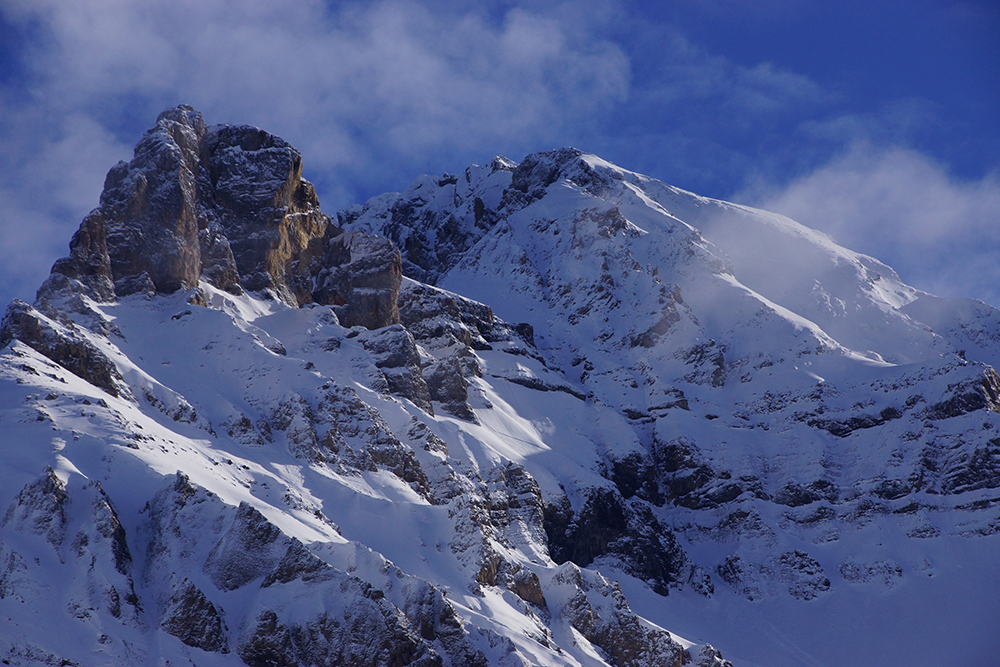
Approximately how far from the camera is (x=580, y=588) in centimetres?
10100

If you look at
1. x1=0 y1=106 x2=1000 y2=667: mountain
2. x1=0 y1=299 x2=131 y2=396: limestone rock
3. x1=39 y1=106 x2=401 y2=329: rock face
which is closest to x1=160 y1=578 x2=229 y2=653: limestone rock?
x1=0 y1=106 x2=1000 y2=667: mountain

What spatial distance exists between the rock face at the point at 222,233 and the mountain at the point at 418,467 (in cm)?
43

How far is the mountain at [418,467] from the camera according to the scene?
2798 inches

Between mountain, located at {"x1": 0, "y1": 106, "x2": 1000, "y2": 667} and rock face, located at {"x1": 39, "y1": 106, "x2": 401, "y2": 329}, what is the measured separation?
429mm

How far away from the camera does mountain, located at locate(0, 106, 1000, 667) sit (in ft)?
233

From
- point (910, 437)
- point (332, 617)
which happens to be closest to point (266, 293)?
point (332, 617)

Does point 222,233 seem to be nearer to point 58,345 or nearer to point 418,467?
point 58,345

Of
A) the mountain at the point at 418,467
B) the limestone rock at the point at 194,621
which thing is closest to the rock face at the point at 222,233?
the mountain at the point at 418,467

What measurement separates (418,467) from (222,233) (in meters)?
49.3

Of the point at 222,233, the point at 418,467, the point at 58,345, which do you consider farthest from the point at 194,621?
the point at 222,233

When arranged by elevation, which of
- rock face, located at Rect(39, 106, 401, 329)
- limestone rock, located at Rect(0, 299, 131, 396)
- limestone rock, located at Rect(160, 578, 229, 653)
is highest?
rock face, located at Rect(39, 106, 401, 329)

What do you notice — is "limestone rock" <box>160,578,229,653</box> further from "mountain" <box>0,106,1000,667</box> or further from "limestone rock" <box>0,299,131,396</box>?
"limestone rock" <box>0,299,131,396</box>

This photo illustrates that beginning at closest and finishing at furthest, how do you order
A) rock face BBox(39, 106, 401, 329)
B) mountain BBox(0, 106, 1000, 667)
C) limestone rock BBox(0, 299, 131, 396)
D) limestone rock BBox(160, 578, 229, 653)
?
limestone rock BBox(160, 578, 229, 653), mountain BBox(0, 106, 1000, 667), limestone rock BBox(0, 299, 131, 396), rock face BBox(39, 106, 401, 329)

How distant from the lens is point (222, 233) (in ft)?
451
